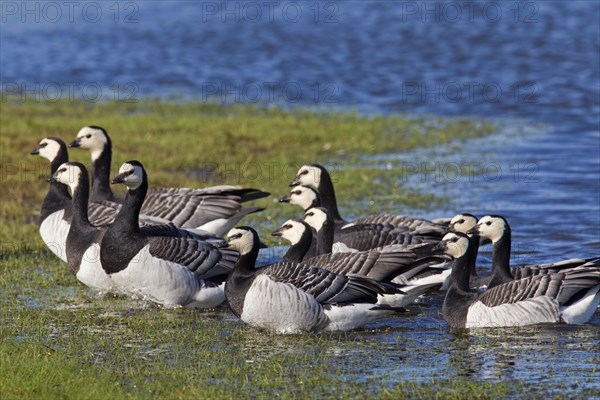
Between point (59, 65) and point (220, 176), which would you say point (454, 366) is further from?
point (59, 65)

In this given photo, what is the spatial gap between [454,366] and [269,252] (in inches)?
237

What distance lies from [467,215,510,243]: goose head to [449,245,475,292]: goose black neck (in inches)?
12.8

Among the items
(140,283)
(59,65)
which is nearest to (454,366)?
(140,283)

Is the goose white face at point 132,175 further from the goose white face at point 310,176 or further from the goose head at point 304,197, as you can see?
the goose white face at point 310,176

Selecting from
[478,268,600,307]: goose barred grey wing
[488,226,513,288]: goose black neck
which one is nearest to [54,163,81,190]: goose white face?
[488,226,513,288]: goose black neck

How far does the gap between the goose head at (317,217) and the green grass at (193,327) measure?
6.10ft

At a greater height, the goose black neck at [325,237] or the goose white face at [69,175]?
the goose white face at [69,175]

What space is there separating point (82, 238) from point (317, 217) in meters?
3.14

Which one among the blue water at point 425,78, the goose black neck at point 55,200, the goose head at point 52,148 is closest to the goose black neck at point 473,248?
the blue water at point 425,78

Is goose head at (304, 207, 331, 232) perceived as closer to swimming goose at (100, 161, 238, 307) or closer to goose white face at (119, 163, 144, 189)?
swimming goose at (100, 161, 238, 307)

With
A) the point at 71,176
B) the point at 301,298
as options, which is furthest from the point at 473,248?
the point at 71,176

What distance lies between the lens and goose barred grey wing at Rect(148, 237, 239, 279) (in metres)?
13.0

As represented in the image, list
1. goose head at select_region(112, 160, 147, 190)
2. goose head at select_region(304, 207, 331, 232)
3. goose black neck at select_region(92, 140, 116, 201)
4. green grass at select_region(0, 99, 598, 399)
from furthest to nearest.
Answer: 1. goose black neck at select_region(92, 140, 116, 201)
2. goose head at select_region(304, 207, 331, 232)
3. goose head at select_region(112, 160, 147, 190)
4. green grass at select_region(0, 99, 598, 399)

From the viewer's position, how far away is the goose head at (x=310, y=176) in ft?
50.1
